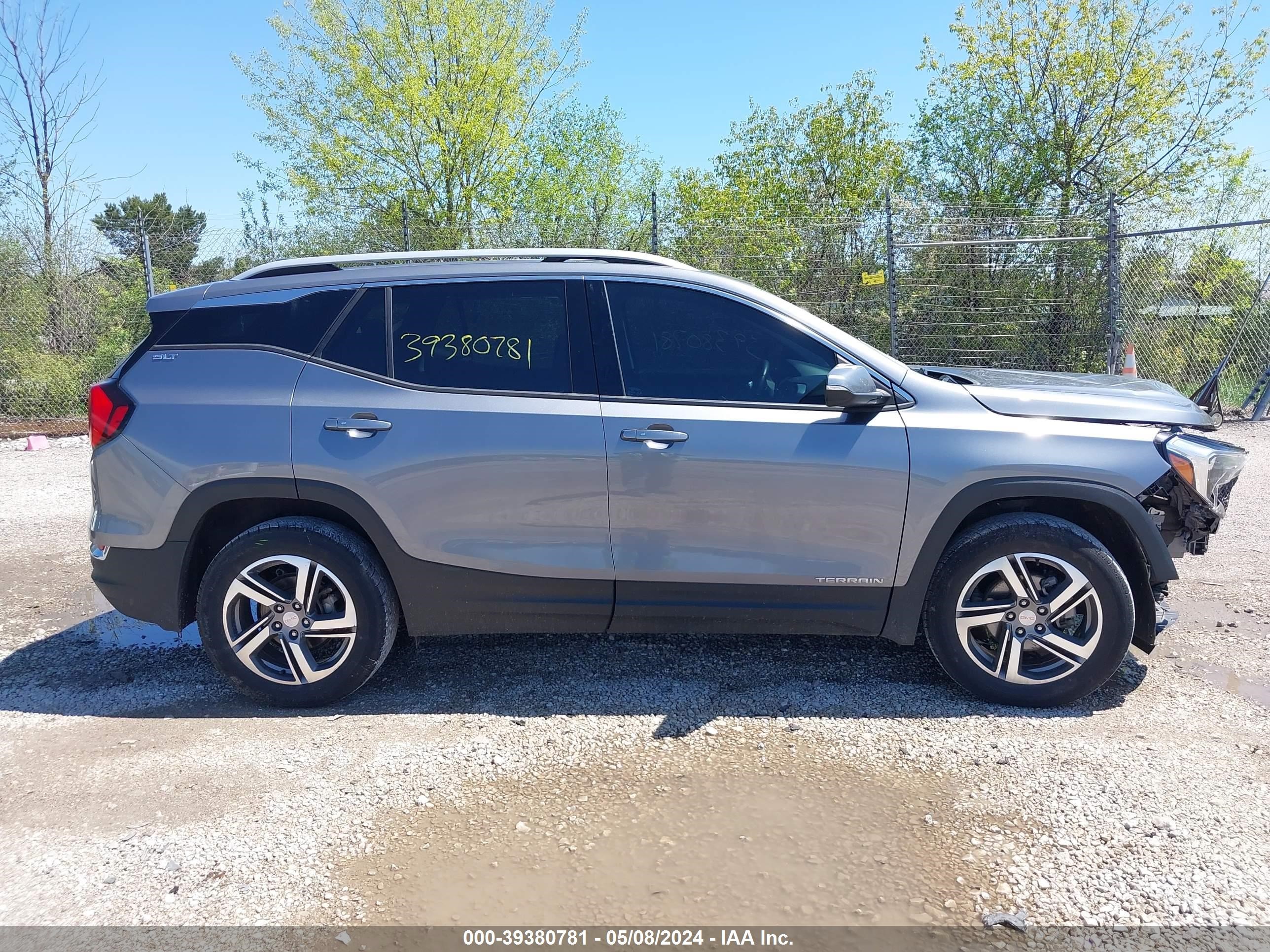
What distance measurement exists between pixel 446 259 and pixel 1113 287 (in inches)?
411

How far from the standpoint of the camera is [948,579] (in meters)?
3.82

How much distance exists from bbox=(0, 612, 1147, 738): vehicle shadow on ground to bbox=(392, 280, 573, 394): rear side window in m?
1.38

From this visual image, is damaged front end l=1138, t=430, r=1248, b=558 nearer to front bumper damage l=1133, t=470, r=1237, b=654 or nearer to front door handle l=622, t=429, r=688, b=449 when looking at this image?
front bumper damage l=1133, t=470, r=1237, b=654

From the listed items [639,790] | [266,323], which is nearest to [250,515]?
[266,323]

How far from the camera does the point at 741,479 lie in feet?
12.4

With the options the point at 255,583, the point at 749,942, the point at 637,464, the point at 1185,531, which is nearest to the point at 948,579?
the point at 1185,531

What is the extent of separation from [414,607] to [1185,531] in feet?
10.8

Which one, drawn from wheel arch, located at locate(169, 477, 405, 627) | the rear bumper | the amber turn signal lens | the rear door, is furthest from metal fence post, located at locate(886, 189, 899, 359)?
the rear bumper

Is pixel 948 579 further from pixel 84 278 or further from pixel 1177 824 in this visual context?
pixel 84 278

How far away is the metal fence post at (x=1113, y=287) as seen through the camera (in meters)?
11.7

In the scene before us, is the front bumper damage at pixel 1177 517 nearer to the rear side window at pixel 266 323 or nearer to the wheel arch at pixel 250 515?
the wheel arch at pixel 250 515

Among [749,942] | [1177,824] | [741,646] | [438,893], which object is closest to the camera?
[749,942]

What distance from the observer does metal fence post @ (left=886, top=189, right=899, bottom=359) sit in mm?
12266

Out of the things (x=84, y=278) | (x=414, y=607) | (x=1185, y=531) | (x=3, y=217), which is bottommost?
(x=414, y=607)
